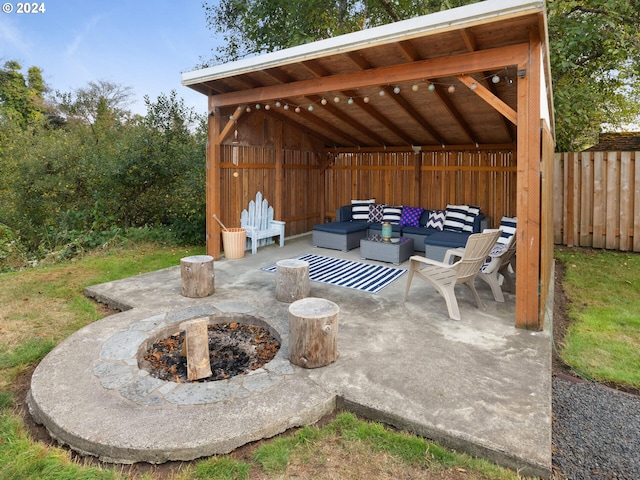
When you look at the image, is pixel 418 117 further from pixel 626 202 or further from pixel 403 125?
pixel 626 202

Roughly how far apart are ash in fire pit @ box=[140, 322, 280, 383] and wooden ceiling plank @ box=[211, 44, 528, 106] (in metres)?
3.10

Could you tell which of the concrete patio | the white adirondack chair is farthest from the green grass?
the white adirondack chair

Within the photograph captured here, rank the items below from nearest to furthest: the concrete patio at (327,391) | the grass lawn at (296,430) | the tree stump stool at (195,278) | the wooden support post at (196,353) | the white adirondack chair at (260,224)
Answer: the grass lawn at (296,430)
the concrete patio at (327,391)
the wooden support post at (196,353)
the tree stump stool at (195,278)
the white adirondack chair at (260,224)

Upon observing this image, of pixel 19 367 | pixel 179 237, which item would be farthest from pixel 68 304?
pixel 179 237

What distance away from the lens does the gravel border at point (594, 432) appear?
2.03 metres

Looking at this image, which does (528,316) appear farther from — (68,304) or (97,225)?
(97,225)

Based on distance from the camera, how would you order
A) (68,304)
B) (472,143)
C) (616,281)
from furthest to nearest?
(472,143), (616,281), (68,304)

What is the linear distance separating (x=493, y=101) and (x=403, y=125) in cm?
318

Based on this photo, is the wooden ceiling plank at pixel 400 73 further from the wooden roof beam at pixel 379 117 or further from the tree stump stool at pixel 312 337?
the tree stump stool at pixel 312 337

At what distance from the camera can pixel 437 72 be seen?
4.10 metres

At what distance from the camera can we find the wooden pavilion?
3576 millimetres

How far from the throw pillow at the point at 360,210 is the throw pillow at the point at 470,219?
2024 mm

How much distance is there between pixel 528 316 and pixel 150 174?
288 inches

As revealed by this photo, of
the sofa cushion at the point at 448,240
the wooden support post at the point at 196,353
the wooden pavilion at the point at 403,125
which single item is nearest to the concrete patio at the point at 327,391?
the wooden support post at the point at 196,353
